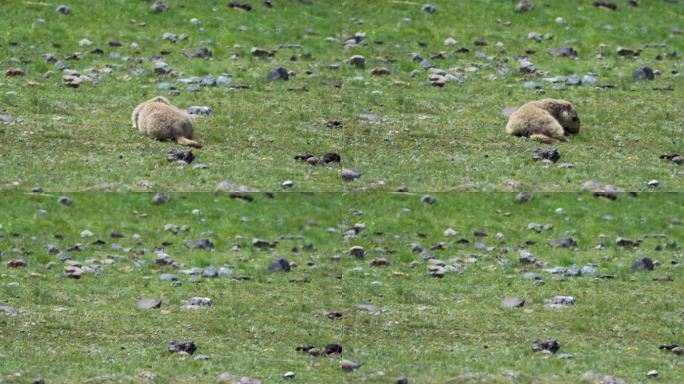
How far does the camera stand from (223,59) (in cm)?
3159

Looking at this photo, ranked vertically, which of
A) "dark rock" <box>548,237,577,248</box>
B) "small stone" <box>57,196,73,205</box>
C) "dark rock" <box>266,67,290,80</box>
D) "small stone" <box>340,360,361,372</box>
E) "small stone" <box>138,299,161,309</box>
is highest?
"dark rock" <box>266,67,290,80</box>

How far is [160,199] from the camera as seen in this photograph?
2714 cm

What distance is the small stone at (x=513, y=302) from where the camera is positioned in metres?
24.9

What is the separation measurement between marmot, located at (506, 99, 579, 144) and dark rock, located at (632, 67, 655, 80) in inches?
142

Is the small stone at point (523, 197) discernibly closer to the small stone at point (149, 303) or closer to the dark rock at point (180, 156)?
the dark rock at point (180, 156)

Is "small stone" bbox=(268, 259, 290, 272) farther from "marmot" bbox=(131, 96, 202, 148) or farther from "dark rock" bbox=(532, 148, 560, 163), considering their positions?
"dark rock" bbox=(532, 148, 560, 163)

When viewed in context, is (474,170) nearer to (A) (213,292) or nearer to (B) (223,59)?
(A) (213,292)

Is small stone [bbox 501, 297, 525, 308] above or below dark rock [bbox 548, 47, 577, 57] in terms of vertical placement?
below

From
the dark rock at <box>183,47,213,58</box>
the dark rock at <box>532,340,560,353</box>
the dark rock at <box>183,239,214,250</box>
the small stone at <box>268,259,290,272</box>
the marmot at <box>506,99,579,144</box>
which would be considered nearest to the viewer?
the dark rock at <box>532,340,560,353</box>

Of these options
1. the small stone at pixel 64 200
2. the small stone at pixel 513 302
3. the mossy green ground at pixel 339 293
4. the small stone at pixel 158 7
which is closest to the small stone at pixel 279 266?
Answer: the mossy green ground at pixel 339 293

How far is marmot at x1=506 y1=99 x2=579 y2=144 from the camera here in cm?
2803

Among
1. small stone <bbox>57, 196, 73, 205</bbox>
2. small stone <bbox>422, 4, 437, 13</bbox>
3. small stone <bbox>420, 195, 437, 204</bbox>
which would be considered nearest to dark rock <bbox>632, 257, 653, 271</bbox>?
small stone <bbox>420, 195, 437, 204</bbox>

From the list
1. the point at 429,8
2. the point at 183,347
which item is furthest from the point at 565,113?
the point at 183,347

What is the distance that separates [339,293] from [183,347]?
3228 millimetres
